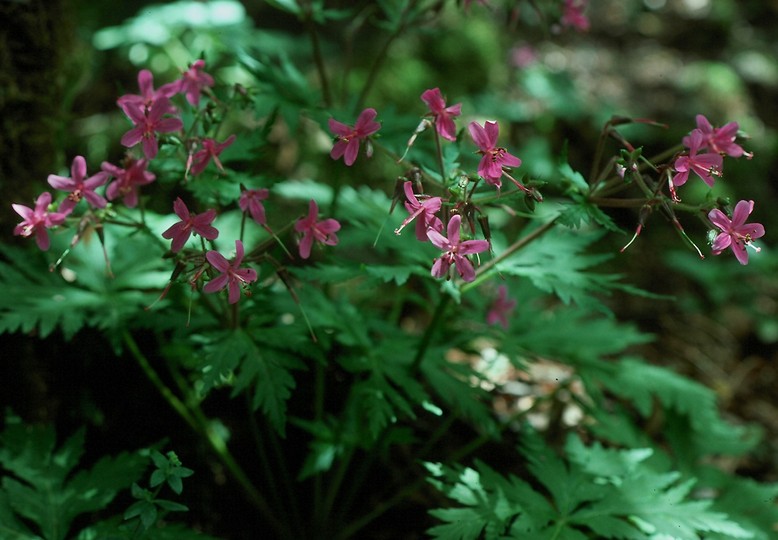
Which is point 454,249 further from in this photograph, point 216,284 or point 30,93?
point 30,93

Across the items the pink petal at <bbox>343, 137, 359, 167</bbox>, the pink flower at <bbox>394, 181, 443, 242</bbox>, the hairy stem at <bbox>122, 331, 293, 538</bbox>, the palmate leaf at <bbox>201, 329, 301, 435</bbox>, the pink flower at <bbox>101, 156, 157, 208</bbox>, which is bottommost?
the hairy stem at <bbox>122, 331, 293, 538</bbox>

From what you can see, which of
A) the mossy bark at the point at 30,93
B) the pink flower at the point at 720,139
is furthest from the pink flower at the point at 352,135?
the mossy bark at the point at 30,93

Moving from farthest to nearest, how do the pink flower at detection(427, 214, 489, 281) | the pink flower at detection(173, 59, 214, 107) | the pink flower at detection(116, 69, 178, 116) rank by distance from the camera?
the pink flower at detection(173, 59, 214, 107), the pink flower at detection(116, 69, 178, 116), the pink flower at detection(427, 214, 489, 281)

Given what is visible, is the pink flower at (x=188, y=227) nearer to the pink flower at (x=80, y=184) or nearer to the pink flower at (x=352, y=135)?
the pink flower at (x=80, y=184)

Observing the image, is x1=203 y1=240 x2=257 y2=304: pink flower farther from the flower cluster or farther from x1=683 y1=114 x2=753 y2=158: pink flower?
x1=683 y1=114 x2=753 y2=158: pink flower

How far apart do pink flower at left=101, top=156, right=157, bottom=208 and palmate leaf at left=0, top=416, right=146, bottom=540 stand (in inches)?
34.0

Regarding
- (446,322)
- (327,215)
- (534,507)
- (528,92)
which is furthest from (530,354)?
(528,92)

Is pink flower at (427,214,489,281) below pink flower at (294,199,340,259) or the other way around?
the other way around

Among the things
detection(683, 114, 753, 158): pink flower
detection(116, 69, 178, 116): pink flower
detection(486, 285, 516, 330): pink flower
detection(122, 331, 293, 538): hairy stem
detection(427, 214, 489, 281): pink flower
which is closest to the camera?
detection(427, 214, 489, 281): pink flower

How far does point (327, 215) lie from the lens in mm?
2596

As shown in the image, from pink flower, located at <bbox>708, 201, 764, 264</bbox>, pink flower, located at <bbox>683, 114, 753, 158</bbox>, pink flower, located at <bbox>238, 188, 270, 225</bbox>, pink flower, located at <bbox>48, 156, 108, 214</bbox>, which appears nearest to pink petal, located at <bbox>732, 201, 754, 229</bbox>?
pink flower, located at <bbox>708, 201, 764, 264</bbox>

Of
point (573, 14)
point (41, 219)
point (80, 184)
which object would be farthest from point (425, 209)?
point (573, 14)

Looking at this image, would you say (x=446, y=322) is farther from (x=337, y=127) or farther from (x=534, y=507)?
(x=337, y=127)

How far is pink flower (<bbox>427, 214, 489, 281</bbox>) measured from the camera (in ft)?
5.43
